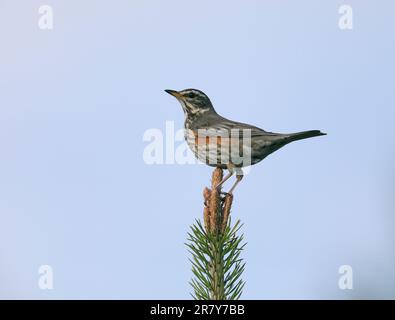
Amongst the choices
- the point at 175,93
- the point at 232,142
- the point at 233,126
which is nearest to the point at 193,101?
the point at 175,93

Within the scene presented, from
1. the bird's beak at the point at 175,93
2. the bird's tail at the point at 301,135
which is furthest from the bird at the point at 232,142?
the bird's beak at the point at 175,93

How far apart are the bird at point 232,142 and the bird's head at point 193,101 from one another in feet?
1.86

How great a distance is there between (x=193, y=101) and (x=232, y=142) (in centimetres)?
198

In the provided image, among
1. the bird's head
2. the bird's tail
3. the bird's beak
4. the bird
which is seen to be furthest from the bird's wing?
the bird's beak

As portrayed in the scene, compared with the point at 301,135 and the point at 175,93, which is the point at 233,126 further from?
the point at 175,93

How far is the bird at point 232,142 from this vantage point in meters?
10.6

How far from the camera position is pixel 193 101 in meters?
12.7

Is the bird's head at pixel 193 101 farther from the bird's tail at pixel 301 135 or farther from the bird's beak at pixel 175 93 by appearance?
the bird's tail at pixel 301 135

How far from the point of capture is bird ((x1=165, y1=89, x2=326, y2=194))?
10555 millimetres
